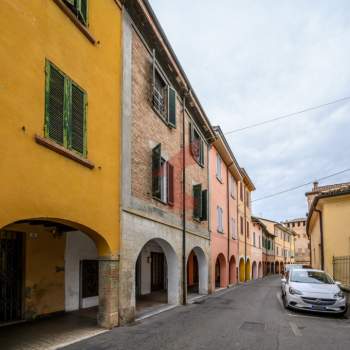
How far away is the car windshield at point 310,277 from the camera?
13931mm

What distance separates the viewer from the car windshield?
13.9 metres

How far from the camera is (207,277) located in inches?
758

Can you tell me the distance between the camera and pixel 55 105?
745 cm

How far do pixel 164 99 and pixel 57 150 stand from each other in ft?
25.3

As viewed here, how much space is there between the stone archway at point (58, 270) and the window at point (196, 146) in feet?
22.3

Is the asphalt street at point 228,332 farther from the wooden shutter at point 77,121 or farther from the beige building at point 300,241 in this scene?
the beige building at point 300,241

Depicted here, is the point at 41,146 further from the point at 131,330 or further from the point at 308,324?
the point at 308,324

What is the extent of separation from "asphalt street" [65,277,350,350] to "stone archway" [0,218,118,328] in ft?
3.54

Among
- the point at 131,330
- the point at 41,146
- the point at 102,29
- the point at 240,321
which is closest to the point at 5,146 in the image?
the point at 41,146

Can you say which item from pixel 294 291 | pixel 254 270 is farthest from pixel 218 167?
pixel 254 270

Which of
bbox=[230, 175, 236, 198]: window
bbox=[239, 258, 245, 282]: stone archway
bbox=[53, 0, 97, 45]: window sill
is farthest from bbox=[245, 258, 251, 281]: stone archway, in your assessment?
bbox=[53, 0, 97, 45]: window sill

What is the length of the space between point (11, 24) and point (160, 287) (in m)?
16.4

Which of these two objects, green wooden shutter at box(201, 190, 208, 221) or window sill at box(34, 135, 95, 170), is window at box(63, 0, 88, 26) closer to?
window sill at box(34, 135, 95, 170)

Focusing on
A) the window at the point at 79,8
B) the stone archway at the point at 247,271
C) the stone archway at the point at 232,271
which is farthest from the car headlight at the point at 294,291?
the stone archway at the point at 247,271
